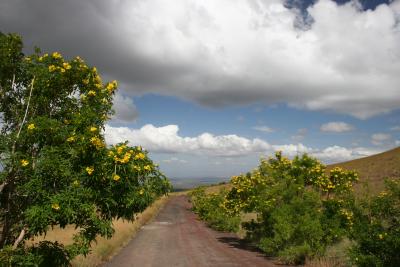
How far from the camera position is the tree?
25.7 feet

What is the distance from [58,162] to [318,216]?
15946mm

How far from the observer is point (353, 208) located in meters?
17.9

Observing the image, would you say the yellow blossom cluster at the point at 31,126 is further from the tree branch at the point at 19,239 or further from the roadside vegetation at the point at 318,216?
the roadside vegetation at the point at 318,216

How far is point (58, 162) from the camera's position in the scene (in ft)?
25.4

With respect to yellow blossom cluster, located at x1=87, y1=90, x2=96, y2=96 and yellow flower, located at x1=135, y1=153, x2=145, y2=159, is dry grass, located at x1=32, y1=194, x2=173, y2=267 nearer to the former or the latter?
yellow flower, located at x1=135, y1=153, x2=145, y2=159

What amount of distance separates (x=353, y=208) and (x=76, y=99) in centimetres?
1372

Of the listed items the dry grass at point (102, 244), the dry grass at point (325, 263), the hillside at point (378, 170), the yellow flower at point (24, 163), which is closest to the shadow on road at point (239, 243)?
the dry grass at point (325, 263)

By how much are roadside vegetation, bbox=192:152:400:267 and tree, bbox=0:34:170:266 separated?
894cm

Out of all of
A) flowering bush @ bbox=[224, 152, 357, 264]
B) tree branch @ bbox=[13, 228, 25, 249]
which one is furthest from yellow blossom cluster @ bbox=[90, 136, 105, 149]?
flowering bush @ bbox=[224, 152, 357, 264]

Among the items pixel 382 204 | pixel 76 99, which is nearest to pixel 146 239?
pixel 382 204

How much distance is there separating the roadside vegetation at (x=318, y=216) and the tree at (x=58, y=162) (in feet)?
29.3

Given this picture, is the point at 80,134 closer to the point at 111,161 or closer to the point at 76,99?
the point at 111,161

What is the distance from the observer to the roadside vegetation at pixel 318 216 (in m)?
13.9

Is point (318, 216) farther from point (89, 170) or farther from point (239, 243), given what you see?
point (89, 170)
